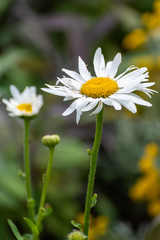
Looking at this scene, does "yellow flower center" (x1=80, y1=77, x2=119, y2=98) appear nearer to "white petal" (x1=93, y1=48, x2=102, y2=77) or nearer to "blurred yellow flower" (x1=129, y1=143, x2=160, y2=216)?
"white petal" (x1=93, y1=48, x2=102, y2=77)

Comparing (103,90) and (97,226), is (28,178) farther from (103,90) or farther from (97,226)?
(97,226)

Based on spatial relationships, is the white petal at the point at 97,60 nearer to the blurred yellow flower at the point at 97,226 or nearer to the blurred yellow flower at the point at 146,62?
the blurred yellow flower at the point at 97,226

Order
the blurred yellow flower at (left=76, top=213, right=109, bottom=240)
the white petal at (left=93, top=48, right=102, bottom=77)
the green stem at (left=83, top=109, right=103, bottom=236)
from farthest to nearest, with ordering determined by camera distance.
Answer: the blurred yellow flower at (left=76, top=213, right=109, bottom=240)
the white petal at (left=93, top=48, right=102, bottom=77)
the green stem at (left=83, top=109, right=103, bottom=236)

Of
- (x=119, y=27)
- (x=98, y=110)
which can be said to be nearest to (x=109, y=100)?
(x=98, y=110)

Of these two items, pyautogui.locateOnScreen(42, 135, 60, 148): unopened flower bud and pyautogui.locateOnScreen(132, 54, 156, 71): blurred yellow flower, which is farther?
pyautogui.locateOnScreen(132, 54, 156, 71): blurred yellow flower

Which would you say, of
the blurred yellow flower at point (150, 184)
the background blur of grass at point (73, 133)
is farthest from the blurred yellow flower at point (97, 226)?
the blurred yellow flower at point (150, 184)

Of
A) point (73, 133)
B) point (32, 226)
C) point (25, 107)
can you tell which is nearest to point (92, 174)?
point (32, 226)

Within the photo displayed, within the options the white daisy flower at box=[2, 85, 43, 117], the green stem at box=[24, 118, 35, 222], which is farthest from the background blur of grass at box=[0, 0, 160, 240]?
the green stem at box=[24, 118, 35, 222]
